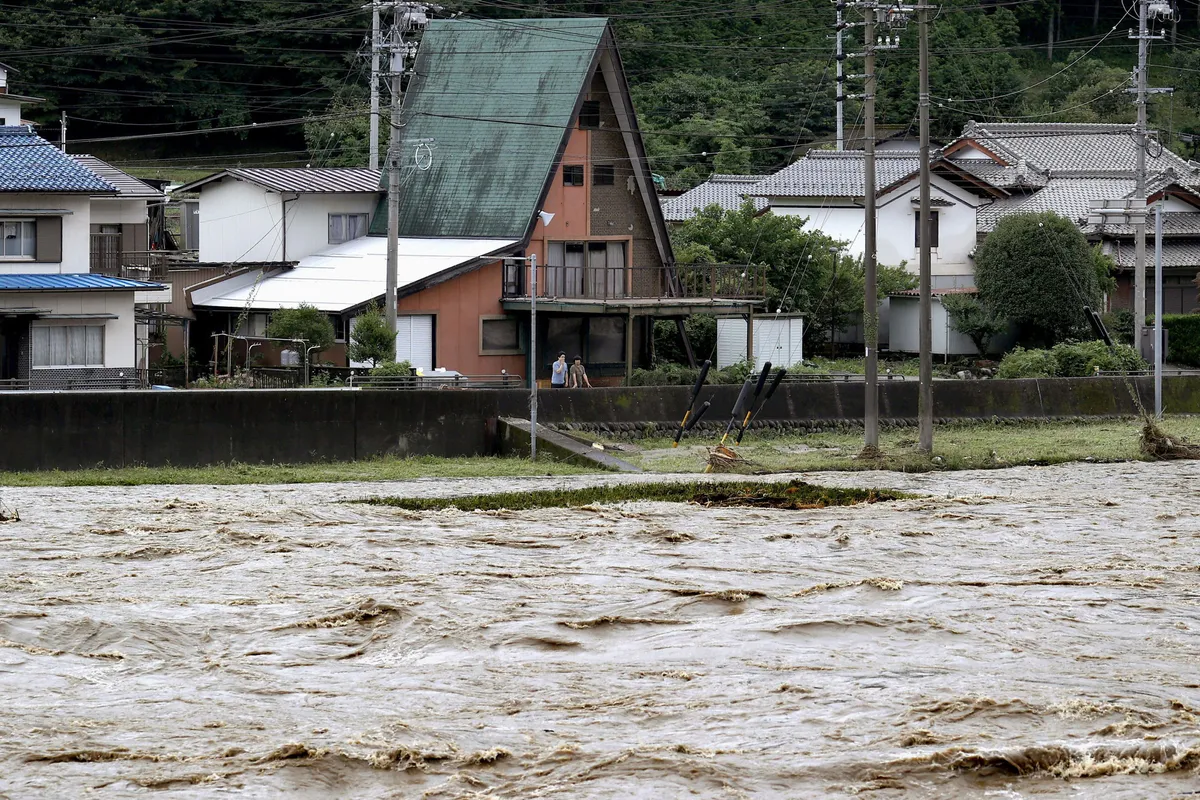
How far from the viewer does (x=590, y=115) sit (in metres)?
40.2

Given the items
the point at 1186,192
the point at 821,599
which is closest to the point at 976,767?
the point at 821,599

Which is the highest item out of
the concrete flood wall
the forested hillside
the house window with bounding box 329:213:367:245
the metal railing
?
the forested hillside

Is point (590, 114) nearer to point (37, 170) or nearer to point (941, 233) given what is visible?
point (37, 170)

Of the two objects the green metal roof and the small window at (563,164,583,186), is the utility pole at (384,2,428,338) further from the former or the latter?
the small window at (563,164,583,186)

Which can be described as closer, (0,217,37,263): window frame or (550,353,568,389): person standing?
(0,217,37,263): window frame

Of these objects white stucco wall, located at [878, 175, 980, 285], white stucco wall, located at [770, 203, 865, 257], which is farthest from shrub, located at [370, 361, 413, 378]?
white stucco wall, located at [770, 203, 865, 257]

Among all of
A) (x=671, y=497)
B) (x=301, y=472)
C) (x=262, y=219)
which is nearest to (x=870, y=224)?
(x=671, y=497)

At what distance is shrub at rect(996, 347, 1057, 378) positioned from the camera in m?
36.9

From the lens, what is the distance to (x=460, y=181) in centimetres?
3997

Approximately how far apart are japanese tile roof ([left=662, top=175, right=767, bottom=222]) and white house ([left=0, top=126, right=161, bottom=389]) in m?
25.1

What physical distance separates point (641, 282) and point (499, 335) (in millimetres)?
5050

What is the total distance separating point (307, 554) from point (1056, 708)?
9.23 meters

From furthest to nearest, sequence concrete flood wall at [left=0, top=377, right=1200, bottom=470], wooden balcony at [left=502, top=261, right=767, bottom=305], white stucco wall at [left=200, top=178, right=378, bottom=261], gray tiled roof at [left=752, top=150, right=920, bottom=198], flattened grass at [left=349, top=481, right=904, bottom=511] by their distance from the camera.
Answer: gray tiled roof at [left=752, top=150, right=920, bottom=198] → white stucco wall at [left=200, top=178, right=378, bottom=261] → wooden balcony at [left=502, top=261, right=767, bottom=305] → concrete flood wall at [left=0, top=377, right=1200, bottom=470] → flattened grass at [left=349, top=481, right=904, bottom=511]

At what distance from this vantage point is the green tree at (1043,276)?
44.5m
